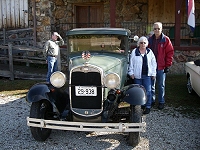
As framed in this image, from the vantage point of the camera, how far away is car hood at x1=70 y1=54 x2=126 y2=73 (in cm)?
456

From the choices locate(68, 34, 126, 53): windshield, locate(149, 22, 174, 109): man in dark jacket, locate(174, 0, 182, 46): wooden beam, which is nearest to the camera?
locate(68, 34, 126, 53): windshield

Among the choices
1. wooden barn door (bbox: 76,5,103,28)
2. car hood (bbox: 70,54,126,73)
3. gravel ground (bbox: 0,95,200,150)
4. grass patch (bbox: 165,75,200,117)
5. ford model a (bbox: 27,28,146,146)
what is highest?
wooden barn door (bbox: 76,5,103,28)

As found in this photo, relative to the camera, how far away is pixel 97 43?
211 inches

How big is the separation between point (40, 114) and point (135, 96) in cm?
158

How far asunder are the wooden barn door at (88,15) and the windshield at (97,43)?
8.31 metres

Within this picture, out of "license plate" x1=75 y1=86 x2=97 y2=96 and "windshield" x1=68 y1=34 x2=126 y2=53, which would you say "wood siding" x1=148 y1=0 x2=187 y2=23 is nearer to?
"windshield" x1=68 y1=34 x2=126 y2=53

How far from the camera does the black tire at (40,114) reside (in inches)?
178

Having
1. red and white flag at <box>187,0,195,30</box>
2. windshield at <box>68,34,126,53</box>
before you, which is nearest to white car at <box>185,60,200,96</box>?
red and white flag at <box>187,0,195,30</box>

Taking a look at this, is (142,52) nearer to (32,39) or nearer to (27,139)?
(27,139)

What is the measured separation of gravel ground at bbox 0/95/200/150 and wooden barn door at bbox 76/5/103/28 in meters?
8.55

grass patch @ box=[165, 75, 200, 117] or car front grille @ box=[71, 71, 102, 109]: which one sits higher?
car front grille @ box=[71, 71, 102, 109]

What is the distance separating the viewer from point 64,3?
1305 cm

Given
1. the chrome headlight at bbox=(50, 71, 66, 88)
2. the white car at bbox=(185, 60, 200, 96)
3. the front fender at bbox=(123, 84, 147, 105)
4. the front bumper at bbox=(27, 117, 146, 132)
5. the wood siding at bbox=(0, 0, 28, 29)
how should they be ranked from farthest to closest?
1. the wood siding at bbox=(0, 0, 28, 29)
2. the white car at bbox=(185, 60, 200, 96)
3. the chrome headlight at bbox=(50, 71, 66, 88)
4. the front fender at bbox=(123, 84, 147, 105)
5. the front bumper at bbox=(27, 117, 146, 132)

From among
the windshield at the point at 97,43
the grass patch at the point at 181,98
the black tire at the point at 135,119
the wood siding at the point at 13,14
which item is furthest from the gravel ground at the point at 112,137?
the wood siding at the point at 13,14
